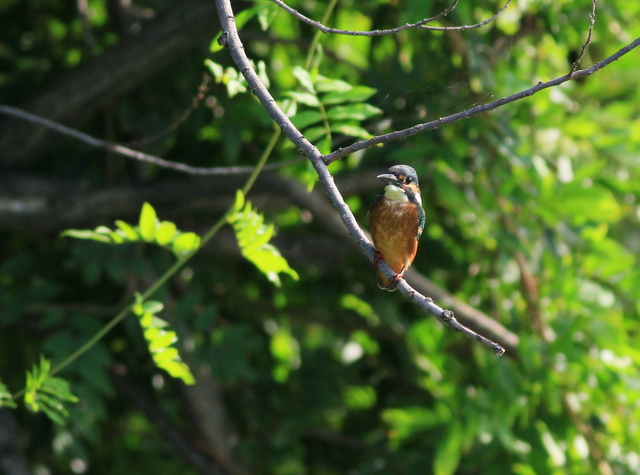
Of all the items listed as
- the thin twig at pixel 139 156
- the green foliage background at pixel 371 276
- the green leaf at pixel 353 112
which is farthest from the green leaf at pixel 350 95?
the green foliage background at pixel 371 276

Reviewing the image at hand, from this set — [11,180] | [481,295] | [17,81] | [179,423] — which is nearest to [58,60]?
[17,81]

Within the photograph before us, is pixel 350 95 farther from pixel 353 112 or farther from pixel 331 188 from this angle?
pixel 331 188

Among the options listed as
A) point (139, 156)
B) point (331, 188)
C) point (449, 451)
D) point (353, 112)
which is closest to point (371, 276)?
point (449, 451)

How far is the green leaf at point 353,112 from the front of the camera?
2.60 meters

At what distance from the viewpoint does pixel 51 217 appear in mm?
3977

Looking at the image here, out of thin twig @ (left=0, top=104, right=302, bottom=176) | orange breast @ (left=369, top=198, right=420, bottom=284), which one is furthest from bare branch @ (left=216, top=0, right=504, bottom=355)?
thin twig @ (left=0, top=104, right=302, bottom=176)

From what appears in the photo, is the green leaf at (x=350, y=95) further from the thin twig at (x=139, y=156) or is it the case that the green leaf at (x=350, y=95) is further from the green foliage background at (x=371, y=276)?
the green foliage background at (x=371, y=276)

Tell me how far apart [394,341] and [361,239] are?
123 inches

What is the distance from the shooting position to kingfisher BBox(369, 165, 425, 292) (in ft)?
7.75

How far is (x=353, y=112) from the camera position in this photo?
2648 millimetres

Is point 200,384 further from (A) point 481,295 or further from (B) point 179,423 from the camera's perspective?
(A) point 481,295

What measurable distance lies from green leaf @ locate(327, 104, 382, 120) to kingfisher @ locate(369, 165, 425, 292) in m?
0.28

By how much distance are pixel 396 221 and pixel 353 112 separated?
485mm

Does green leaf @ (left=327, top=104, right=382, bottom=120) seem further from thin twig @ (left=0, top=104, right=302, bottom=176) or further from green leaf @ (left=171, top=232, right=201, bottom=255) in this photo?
green leaf @ (left=171, top=232, right=201, bottom=255)
